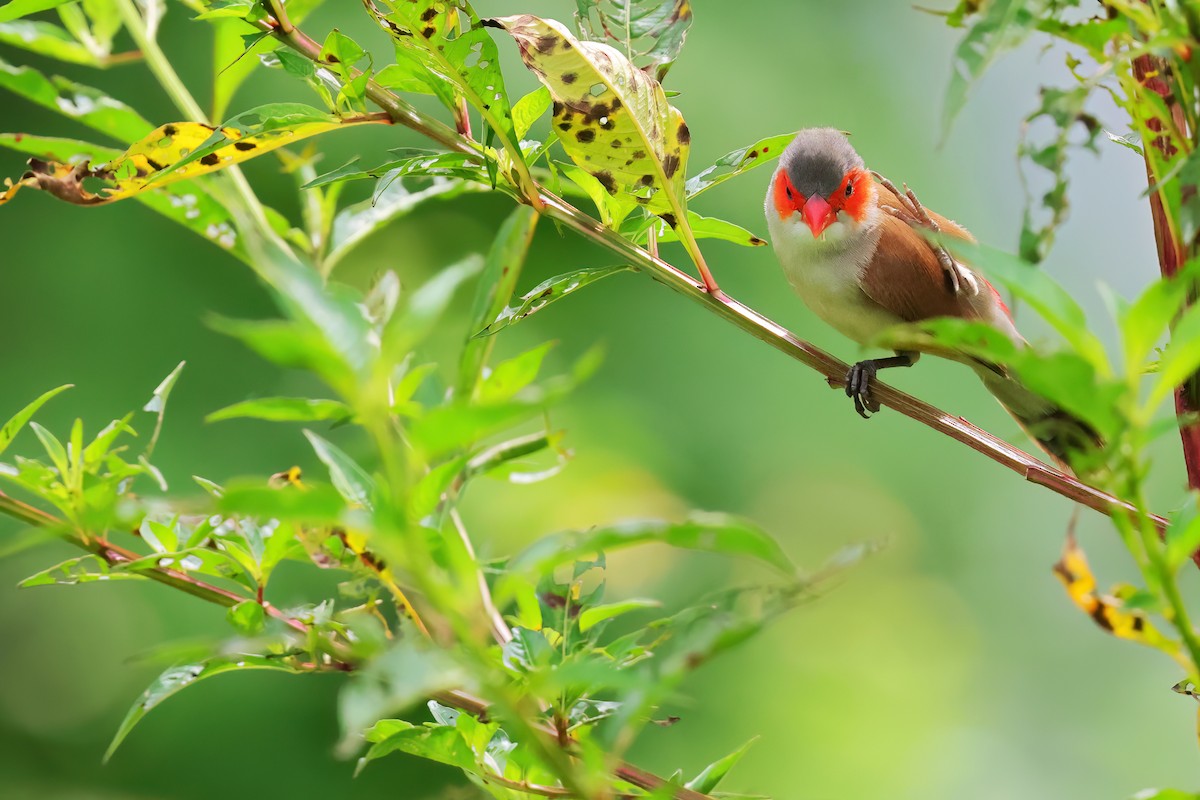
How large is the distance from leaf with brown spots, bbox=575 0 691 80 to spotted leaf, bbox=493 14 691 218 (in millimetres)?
34

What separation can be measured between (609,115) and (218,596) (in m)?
0.26

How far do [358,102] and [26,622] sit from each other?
1.57 meters

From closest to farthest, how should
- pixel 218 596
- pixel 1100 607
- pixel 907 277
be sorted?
pixel 1100 607, pixel 218 596, pixel 907 277

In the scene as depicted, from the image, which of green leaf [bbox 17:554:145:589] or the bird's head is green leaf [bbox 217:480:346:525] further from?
the bird's head

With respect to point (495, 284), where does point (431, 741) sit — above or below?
below

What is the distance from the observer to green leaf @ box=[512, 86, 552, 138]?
521 millimetres

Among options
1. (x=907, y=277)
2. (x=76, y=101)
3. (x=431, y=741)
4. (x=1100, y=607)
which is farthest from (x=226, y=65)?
(x=907, y=277)

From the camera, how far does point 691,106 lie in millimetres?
2014

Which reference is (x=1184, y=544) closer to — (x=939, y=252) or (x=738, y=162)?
(x=738, y=162)

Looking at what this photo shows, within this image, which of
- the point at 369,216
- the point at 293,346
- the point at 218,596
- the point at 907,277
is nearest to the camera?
the point at 293,346

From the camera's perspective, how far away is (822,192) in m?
1.17

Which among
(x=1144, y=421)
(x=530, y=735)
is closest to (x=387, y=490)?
(x=530, y=735)

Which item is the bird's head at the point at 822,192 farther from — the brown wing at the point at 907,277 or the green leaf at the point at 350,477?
the green leaf at the point at 350,477

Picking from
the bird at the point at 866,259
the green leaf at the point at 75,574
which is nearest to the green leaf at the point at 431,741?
the green leaf at the point at 75,574
